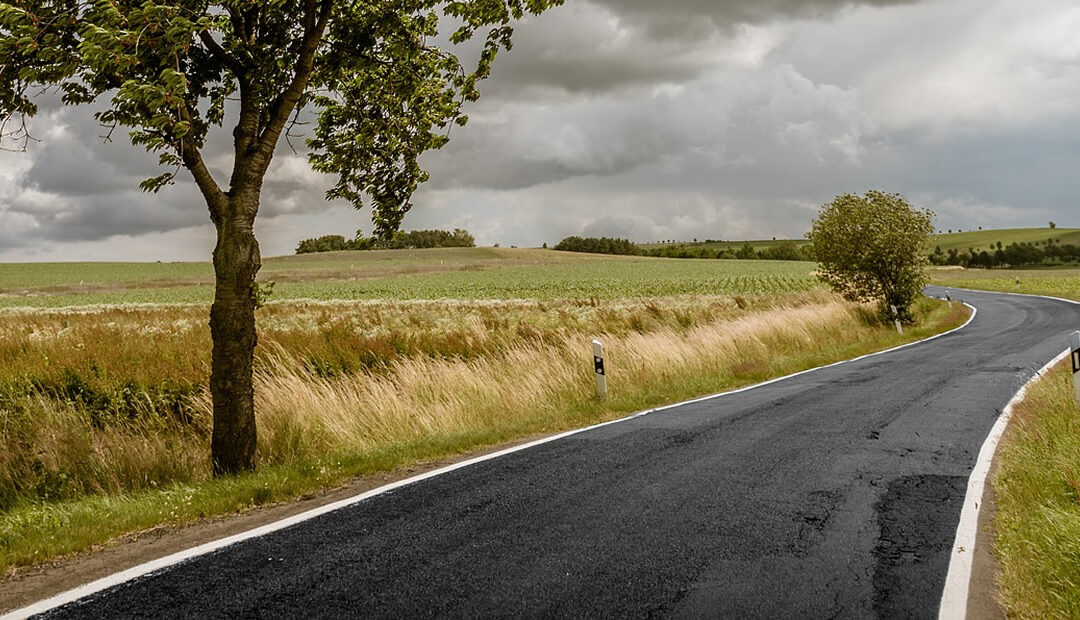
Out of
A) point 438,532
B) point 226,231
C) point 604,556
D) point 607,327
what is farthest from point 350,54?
point 607,327

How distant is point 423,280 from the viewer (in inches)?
2510

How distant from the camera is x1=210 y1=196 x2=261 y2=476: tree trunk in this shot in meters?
6.84

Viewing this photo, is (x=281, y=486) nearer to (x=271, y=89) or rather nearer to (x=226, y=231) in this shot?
(x=226, y=231)

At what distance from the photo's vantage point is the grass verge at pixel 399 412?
18.6 feet

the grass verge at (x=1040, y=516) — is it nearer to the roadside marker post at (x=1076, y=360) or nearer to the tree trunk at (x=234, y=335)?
the roadside marker post at (x=1076, y=360)

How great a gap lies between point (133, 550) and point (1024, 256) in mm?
158143

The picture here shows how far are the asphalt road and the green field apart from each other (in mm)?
7666

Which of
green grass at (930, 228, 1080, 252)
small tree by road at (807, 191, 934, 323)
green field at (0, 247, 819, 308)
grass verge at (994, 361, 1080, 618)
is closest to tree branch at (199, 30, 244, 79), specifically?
green field at (0, 247, 819, 308)

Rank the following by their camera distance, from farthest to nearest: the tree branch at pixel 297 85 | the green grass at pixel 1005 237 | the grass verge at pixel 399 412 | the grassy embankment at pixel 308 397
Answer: the green grass at pixel 1005 237
the tree branch at pixel 297 85
the grassy embankment at pixel 308 397
the grass verge at pixel 399 412

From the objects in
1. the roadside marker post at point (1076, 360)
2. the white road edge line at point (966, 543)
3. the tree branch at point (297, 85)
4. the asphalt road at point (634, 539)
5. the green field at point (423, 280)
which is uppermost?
the tree branch at point (297, 85)

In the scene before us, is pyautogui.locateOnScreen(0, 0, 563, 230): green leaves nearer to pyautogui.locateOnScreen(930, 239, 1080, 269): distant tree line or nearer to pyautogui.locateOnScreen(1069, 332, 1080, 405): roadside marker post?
pyautogui.locateOnScreen(1069, 332, 1080, 405): roadside marker post

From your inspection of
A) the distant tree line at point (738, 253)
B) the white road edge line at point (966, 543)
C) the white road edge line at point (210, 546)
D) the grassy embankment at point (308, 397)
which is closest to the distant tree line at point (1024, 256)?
the distant tree line at point (738, 253)

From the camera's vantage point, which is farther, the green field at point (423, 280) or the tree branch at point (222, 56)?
the green field at point (423, 280)

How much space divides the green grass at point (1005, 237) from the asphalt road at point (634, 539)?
160 meters
